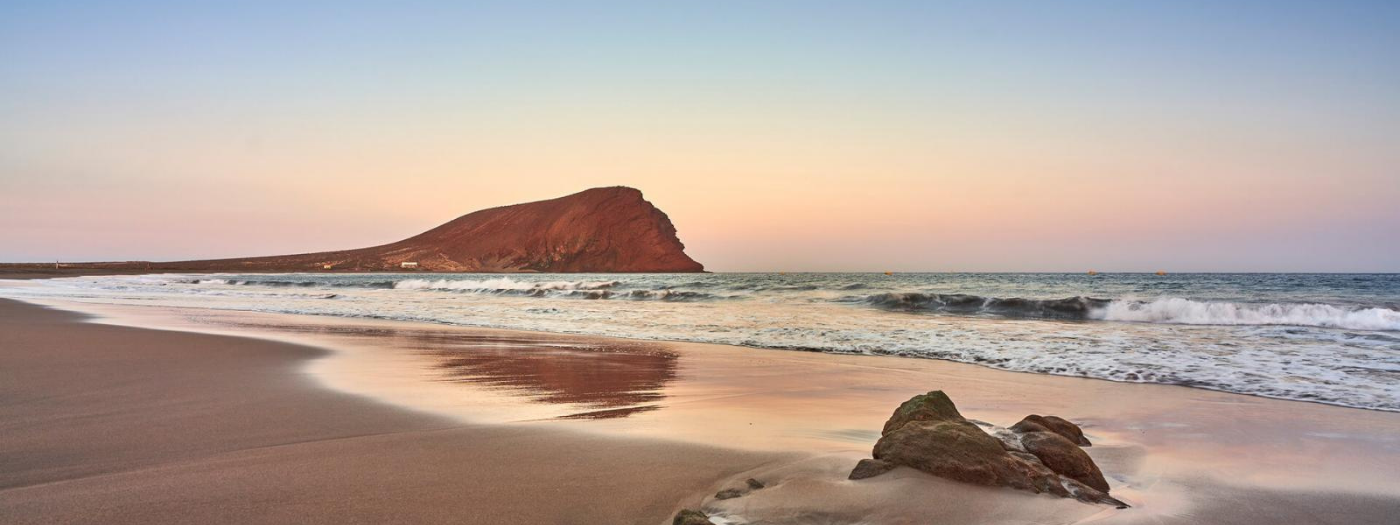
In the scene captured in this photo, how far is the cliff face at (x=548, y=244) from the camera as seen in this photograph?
393 ft

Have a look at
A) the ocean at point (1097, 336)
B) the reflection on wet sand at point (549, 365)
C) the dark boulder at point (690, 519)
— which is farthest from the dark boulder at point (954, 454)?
the ocean at point (1097, 336)

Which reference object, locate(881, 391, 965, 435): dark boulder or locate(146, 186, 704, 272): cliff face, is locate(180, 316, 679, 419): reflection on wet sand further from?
locate(146, 186, 704, 272): cliff face

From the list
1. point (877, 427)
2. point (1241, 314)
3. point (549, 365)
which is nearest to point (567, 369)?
point (549, 365)

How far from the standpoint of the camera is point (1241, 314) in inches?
→ 659

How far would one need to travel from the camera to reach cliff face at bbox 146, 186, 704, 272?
119938mm

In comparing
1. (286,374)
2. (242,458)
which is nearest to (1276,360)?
(242,458)

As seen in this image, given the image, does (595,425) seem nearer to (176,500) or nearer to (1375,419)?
(176,500)

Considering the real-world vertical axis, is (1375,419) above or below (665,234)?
below

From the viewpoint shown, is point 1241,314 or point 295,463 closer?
point 295,463

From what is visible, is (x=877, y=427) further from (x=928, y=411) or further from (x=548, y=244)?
(x=548, y=244)

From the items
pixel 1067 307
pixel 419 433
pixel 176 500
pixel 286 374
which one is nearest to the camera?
pixel 176 500

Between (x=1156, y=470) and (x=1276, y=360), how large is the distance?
6273 mm

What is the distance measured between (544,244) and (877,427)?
128m

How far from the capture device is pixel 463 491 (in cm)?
315
